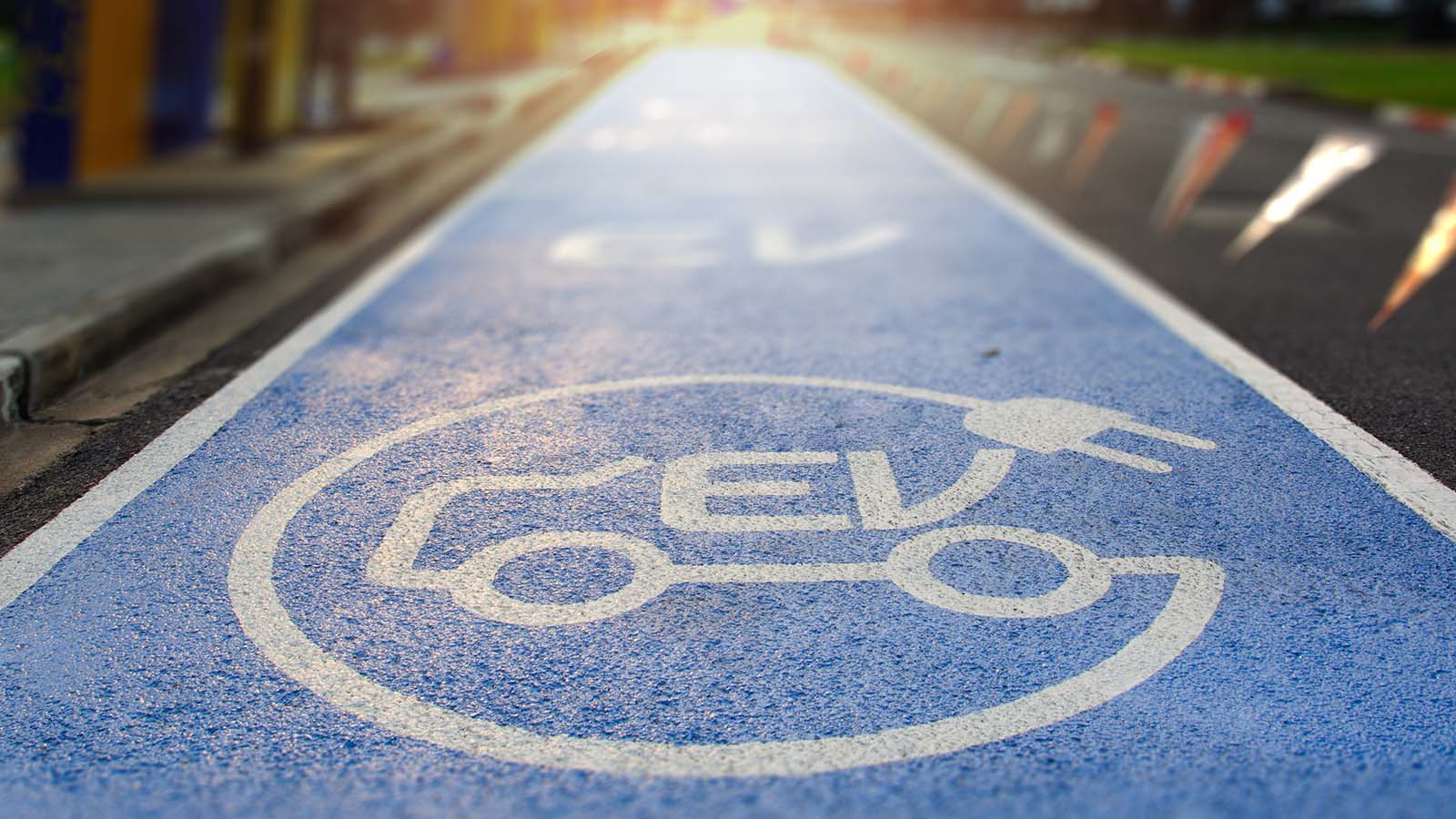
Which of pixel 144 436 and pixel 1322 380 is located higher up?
pixel 1322 380

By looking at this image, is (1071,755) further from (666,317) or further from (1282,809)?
(666,317)

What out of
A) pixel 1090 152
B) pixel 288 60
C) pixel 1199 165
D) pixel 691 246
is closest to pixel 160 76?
pixel 288 60

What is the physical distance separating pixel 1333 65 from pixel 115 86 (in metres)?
32.0

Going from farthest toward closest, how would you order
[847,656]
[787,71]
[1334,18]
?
[1334,18], [787,71], [847,656]

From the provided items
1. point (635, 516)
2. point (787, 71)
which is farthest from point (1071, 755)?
point (787, 71)

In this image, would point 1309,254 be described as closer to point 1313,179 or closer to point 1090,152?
point 1313,179

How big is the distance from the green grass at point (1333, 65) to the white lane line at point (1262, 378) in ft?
48.9

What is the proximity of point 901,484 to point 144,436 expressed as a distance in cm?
253

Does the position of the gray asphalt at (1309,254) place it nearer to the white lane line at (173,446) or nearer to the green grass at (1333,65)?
the white lane line at (173,446)

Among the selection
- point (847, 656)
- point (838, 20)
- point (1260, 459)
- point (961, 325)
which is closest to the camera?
point (847, 656)

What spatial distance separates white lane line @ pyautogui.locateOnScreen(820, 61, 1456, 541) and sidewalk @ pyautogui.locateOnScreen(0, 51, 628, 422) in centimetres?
451

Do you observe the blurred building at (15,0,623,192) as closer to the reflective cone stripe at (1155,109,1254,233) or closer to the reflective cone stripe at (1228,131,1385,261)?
the reflective cone stripe at (1155,109,1254,233)

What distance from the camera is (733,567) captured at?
3.83 meters

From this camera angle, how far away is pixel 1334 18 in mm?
68312
